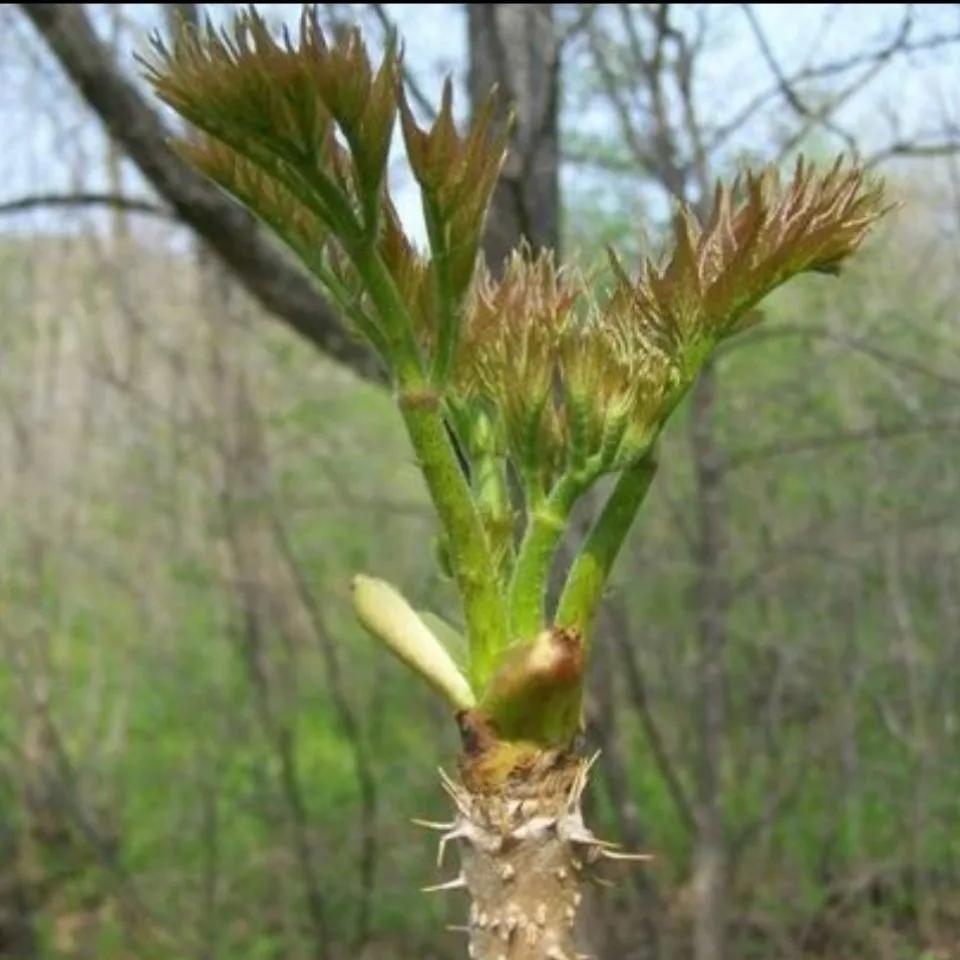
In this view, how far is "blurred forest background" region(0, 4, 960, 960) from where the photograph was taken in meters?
4.32

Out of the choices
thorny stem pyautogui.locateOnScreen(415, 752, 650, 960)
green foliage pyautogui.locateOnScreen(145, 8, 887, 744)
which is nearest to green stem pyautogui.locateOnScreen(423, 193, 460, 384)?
green foliage pyautogui.locateOnScreen(145, 8, 887, 744)

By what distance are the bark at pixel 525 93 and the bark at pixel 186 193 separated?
1.41ft

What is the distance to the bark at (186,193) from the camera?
12.1 feet

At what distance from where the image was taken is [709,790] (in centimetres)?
449

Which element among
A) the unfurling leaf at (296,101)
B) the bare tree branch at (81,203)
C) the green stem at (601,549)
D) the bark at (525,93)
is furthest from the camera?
the bare tree branch at (81,203)

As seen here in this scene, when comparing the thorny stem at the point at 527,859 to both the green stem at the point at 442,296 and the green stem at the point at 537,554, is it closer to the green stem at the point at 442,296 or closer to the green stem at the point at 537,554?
the green stem at the point at 537,554

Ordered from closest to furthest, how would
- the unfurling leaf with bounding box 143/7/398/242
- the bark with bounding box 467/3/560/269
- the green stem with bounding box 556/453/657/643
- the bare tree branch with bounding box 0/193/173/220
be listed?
1. the unfurling leaf with bounding box 143/7/398/242
2. the green stem with bounding box 556/453/657/643
3. the bark with bounding box 467/3/560/269
4. the bare tree branch with bounding box 0/193/173/220

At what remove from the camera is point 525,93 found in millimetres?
3787

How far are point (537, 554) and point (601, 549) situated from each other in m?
0.04

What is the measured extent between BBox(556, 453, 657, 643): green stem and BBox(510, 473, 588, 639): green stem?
0.6 inches

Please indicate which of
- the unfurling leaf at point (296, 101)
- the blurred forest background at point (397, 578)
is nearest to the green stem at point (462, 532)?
the unfurling leaf at point (296, 101)

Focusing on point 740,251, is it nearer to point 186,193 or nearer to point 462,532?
point 462,532

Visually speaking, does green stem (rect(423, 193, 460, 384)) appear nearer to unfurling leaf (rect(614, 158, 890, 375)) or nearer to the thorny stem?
unfurling leaf (rect(614, 158, 890, 375))

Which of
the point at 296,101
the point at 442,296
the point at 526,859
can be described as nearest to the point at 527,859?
the point at 526,859
